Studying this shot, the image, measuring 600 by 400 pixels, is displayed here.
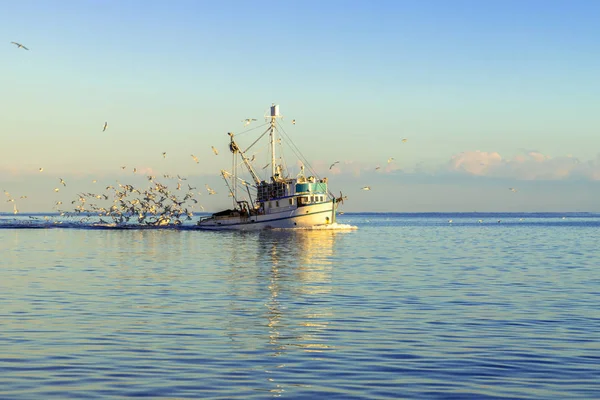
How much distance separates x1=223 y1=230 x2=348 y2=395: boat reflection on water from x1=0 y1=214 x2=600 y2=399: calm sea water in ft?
0.28

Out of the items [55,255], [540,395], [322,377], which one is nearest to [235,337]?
[322,377]

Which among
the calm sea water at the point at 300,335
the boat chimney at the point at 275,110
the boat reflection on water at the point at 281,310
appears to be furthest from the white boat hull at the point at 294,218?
the calm sea water at the point at 300,335

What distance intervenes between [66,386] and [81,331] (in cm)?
903

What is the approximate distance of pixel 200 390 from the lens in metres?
19.8

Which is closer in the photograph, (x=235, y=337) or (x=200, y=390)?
(x=200, y=390)

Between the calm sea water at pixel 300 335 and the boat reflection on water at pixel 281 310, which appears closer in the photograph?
the calm sea water at pixel 300 335

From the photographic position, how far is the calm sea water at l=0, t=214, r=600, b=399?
20500mm

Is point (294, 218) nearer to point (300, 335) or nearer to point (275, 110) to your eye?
point (275, 110)

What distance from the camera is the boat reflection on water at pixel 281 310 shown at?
2556cm

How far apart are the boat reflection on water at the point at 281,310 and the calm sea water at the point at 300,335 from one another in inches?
3.4

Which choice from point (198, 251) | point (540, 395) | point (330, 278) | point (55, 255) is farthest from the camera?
point (198, 251)

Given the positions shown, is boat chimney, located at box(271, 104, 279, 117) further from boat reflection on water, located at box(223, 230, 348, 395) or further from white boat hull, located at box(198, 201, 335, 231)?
boat reflection on water, located at box(223, 230, 348, 395)

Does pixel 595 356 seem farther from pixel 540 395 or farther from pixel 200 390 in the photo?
pixel 200 390

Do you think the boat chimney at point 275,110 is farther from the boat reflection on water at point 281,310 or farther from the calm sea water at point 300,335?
the calm sea water at point 300,335
